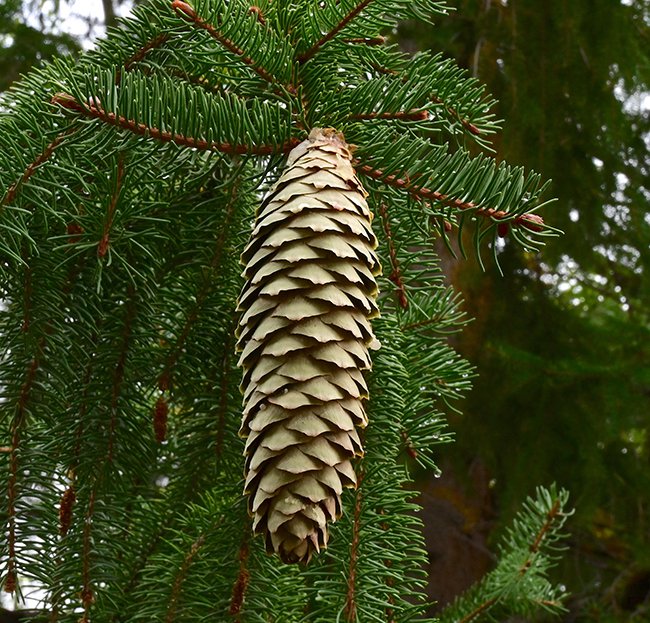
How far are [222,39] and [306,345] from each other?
0.92ft

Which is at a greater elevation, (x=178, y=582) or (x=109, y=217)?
(x=109, y=217)

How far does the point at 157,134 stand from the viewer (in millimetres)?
676

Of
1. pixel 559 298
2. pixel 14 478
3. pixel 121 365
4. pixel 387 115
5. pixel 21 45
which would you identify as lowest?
pixel 14 478

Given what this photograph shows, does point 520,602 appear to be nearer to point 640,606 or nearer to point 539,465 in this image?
point 539,465

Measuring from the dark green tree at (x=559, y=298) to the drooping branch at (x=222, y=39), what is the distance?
1.79 metres

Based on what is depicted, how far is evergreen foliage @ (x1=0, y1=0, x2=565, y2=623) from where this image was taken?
692 mm

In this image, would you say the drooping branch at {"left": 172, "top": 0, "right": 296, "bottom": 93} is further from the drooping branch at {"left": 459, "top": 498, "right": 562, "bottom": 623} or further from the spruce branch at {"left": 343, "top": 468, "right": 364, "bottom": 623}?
the drooping branch at {"left": 459, "top": 498, "right": 562, "bottom": 623}

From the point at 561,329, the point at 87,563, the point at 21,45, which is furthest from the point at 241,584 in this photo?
the point at 21,45

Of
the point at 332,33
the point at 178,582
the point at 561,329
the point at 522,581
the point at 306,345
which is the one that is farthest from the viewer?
the point at 561,329

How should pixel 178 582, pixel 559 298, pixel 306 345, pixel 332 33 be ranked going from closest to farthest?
1. pixel 306 345
2. pixel 332 33
3. pixel 178 582
4. pixel 559 298

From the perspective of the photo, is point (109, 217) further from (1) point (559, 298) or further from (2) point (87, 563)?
(1) point (559, 298)

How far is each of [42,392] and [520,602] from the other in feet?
2.66

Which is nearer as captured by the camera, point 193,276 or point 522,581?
point 193,276

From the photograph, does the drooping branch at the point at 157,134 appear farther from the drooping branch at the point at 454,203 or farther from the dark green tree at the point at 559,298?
the dark green tree at the point at 559,298
